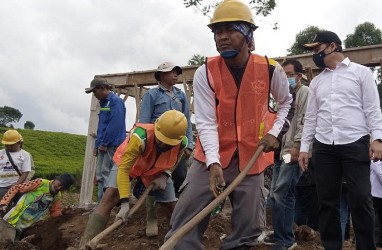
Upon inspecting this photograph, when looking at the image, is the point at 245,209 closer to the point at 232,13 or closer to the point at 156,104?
the point at 232,13

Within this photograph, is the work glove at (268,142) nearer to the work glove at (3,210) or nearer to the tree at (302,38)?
the work glove at (3,210)

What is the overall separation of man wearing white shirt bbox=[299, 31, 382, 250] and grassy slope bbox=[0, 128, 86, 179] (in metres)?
17.3

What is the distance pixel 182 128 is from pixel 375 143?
1.57 meters

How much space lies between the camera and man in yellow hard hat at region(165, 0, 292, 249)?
309 centimetres

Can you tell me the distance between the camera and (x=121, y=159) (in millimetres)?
4387

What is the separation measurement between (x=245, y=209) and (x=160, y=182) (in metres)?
1.71

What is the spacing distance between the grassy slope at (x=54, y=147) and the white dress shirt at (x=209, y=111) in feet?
57.8

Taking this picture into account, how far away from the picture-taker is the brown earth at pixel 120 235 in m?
5.05

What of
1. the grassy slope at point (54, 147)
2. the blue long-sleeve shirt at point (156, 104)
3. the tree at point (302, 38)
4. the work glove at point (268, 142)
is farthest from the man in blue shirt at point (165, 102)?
the grassy slope at point (54, 147)

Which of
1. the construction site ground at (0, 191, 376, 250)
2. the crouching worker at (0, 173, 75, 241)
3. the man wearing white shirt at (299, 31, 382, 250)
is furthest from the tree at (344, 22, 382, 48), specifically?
the man wearing white shirt at (299, 31, 382, 250)

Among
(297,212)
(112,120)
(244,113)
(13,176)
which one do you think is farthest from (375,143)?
(13,176)

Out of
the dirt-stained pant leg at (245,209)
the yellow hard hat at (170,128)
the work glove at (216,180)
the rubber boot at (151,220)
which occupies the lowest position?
the rubber boot at (151,220)

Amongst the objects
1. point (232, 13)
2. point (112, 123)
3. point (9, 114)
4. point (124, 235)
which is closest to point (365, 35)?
point (112, 123)

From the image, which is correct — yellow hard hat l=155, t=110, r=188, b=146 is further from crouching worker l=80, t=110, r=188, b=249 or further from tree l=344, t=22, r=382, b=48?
tree l=344, t=22, r=382, b=48
